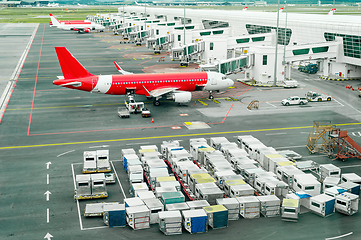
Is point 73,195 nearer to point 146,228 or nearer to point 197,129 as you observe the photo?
point 146,228

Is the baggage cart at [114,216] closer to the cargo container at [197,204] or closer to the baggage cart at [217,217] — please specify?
the cargo container at [197,204]

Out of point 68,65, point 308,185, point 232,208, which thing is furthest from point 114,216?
point 68,65

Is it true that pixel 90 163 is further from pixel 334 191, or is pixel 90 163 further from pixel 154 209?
pixel 334 191

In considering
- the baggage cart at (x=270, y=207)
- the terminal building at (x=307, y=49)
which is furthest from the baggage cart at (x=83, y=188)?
the terminal building at (x=307, y=49)

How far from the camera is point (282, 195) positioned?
1439 inches

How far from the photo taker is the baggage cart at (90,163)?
1668 inches

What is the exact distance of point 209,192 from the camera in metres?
35.1

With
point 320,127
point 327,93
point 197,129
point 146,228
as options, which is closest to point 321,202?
point 146,228

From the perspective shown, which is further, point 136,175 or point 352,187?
point 136,175

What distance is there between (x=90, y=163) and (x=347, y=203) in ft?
84.5

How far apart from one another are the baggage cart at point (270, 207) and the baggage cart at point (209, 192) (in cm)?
371

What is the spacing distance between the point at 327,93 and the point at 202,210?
56.6m

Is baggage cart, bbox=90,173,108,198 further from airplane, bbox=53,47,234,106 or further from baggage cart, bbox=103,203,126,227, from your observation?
airplane, bbox=53,47,234,106

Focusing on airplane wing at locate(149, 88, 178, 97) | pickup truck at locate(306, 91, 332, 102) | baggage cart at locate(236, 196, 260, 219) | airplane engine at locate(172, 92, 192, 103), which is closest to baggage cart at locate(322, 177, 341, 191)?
baggage cart at locate(236, 196, 260, 219)
